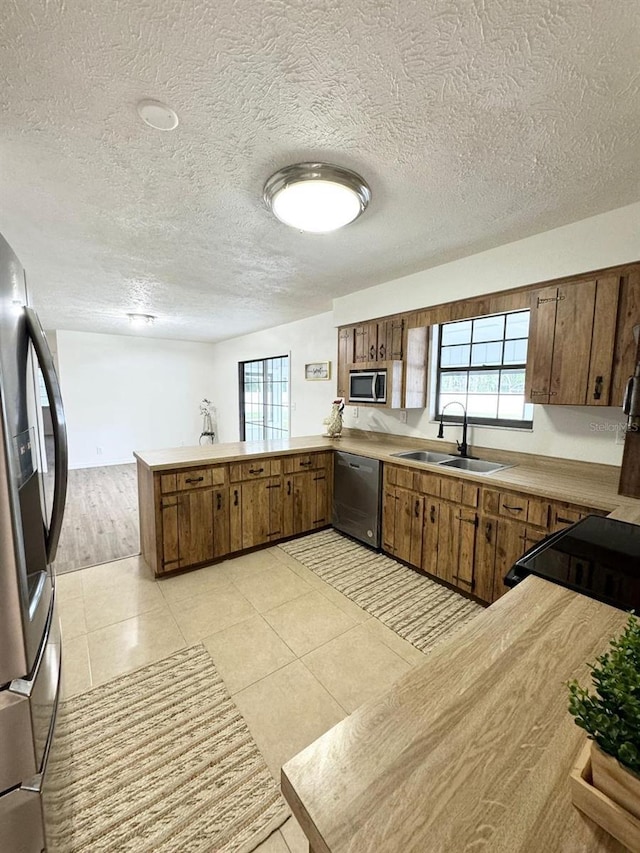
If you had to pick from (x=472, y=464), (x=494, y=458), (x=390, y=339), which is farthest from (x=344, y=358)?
(x=494, y=458)

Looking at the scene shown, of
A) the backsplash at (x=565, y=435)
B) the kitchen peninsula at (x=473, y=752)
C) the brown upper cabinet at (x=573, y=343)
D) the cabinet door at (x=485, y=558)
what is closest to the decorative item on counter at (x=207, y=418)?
the backsplash at (x=565, y=435)

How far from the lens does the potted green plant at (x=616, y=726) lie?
1.54 ft

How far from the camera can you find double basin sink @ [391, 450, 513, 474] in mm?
2913

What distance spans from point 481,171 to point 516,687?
2.05 m

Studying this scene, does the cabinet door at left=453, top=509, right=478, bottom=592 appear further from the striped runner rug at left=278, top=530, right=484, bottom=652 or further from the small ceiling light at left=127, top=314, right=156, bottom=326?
the small ceiling light at left=127, top=314, right=156, bottom=326

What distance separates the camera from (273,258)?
2879 mm

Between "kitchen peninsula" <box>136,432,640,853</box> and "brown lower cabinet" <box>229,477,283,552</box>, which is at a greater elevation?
"kitchen peninsula" <box>136,432,640,853</box>

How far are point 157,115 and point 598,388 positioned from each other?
8.48 ft

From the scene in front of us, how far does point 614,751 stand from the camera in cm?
49

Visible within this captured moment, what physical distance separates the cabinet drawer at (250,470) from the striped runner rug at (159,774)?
4.94 ft

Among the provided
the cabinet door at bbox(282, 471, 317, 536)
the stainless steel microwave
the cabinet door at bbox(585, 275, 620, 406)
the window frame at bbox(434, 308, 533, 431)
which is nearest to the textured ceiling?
the cabinet door at bbox(585, 275, 620, 406)

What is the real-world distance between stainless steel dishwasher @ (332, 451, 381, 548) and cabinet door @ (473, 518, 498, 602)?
923 mm

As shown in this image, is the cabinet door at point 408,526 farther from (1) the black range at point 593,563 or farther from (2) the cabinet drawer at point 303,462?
(1) the black range at point 593,563

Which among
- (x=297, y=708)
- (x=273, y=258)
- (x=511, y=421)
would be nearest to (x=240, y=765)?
(x=297, y=708)
